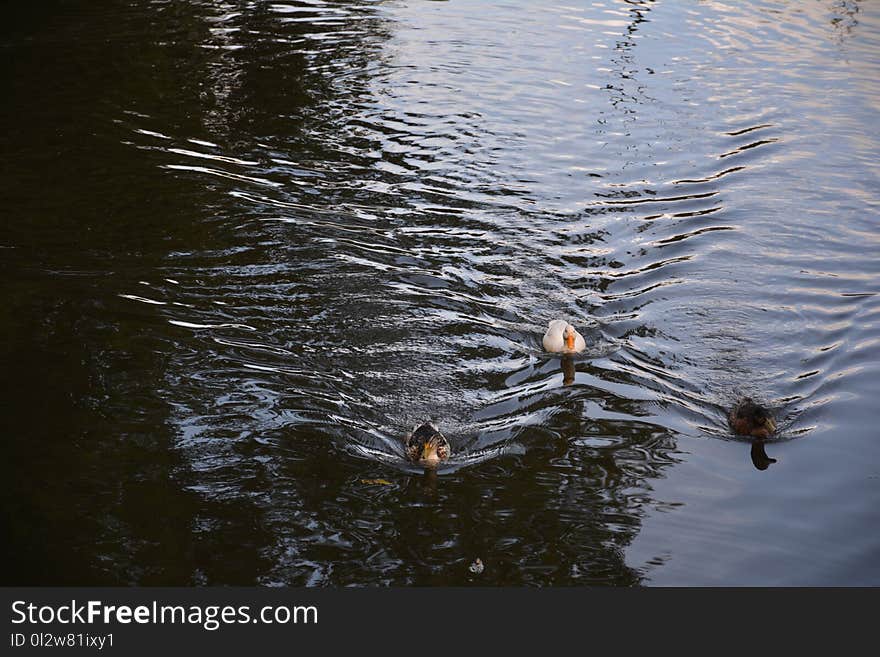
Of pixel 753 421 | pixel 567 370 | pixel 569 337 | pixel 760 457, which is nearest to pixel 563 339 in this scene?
pixel 569 337

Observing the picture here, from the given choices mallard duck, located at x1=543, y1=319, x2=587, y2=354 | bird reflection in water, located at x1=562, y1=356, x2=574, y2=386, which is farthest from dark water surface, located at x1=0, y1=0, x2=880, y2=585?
mallard duck, located at x1=543, y1=319, x2=587, y2=354

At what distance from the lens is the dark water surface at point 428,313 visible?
7227mm

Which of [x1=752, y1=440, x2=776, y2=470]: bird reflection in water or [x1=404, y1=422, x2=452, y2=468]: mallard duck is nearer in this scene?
[x1=404, y1=422, x2=452, y2=468]: mallard duck

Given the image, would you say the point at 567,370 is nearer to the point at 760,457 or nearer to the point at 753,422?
the point at 753,422

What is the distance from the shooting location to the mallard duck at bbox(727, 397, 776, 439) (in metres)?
8.23

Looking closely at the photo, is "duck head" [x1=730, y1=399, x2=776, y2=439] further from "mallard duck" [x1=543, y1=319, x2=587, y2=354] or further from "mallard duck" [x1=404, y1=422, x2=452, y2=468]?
"mallard duck" [x1=404, y1=422, x2=452, y2=468]

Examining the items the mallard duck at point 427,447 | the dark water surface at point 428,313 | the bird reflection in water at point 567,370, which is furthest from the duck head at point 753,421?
the mallard duck at point 427,447

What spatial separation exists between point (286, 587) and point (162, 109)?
10453mm

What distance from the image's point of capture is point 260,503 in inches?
292

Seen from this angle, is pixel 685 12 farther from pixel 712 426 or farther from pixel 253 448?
pixel 253 448

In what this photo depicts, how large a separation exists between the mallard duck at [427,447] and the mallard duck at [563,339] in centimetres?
190

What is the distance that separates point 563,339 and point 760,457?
209cm

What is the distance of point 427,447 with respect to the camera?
7637mm

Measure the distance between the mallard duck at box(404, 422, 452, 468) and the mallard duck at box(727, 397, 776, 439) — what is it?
2.60 metres
